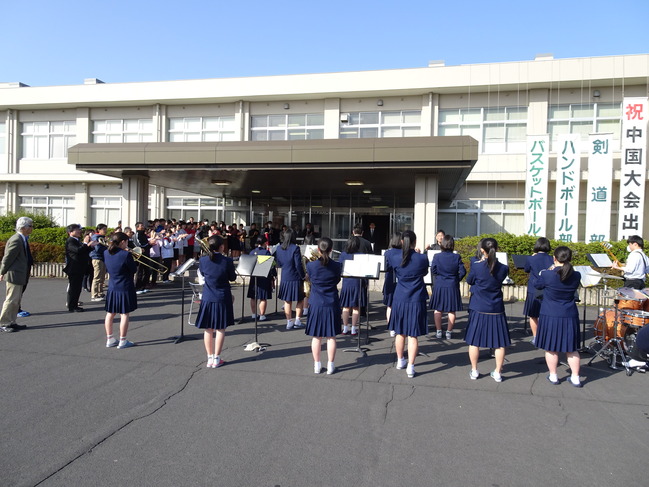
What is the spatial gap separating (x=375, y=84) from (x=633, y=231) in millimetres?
12165

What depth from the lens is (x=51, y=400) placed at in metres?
4.57

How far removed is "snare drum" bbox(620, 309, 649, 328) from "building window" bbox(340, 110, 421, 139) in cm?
1567

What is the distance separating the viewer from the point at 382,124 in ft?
69.3

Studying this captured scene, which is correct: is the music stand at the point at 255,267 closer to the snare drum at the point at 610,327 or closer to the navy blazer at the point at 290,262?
the navy blazer at the point at 290,262

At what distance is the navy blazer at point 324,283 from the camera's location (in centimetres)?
557

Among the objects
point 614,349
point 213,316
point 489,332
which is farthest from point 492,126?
point 213,316

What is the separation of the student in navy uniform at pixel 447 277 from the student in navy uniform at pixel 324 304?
2269 millimetres

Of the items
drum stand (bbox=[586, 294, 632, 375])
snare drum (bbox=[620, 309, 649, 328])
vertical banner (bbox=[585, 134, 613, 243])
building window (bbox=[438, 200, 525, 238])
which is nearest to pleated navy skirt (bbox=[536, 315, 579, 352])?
drum stand (bbox=[586, 294, 632, 375])

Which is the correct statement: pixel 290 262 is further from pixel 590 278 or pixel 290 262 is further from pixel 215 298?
pixel 590 278

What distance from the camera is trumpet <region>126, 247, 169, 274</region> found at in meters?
10.6

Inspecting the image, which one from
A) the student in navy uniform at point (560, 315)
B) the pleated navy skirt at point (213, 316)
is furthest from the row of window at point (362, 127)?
the pleated navy skirt at point (213, 316)

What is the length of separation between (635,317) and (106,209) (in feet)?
80.9

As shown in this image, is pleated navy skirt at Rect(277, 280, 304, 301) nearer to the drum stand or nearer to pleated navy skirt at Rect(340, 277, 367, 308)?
pleated navy skirt at Rect(340, 277, 367, 308)

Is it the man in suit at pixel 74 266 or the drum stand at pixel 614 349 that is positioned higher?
the man in suit at pixel 74 266
